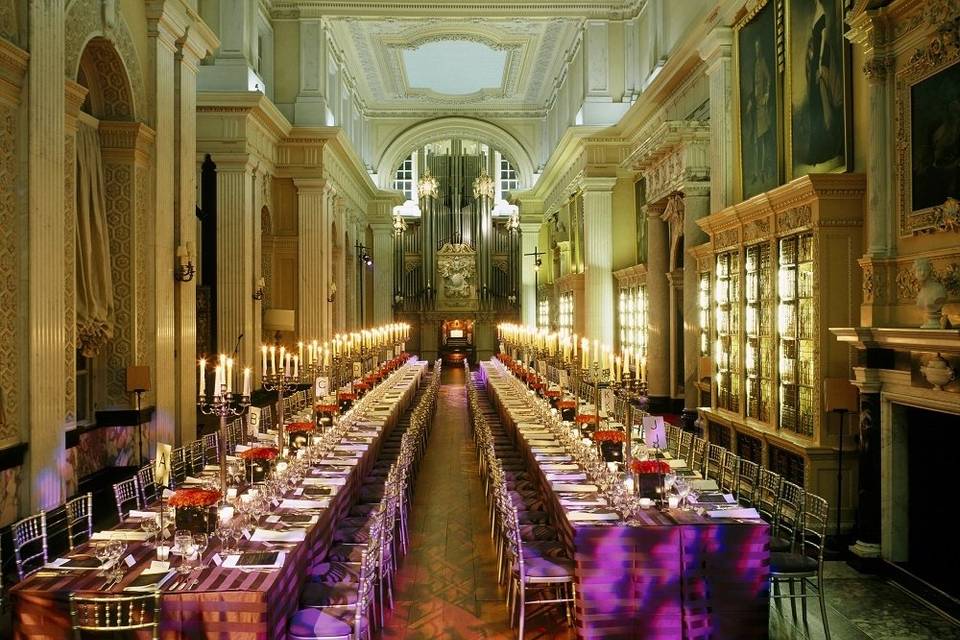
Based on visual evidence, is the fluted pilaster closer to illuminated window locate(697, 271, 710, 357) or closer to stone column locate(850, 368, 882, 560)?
illuminated window locate(697, 271, 710, 357)

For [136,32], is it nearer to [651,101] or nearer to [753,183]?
[753,183]

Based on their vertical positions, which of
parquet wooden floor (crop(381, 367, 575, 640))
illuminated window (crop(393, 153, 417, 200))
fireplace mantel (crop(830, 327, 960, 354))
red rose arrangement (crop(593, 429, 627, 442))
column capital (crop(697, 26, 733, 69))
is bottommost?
parquet wooden floor (crop(381, 367, 575, 640))

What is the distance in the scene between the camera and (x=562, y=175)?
2377 cm

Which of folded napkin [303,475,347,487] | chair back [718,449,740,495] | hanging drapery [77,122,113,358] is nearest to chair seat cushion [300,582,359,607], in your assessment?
folded napkin [303,475,347,487]

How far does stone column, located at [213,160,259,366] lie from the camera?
1469 centimetres

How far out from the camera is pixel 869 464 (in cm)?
668

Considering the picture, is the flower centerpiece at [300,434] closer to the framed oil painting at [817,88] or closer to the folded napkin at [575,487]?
the folded napkin at [575,487]

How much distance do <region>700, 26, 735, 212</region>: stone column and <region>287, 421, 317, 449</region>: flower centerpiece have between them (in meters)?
6.43

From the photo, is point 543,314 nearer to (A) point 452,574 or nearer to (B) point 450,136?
(B) point 450,136

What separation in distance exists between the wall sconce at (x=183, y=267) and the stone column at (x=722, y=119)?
24.7 feet

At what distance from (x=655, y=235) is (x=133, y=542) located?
1204cm

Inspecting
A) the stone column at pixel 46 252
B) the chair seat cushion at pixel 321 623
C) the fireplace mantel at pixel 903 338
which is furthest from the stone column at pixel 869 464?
the stone column at pixel 46 252

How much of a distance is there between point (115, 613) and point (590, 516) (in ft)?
10.2

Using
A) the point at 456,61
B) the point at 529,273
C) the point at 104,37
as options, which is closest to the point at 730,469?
the point at 104,37
